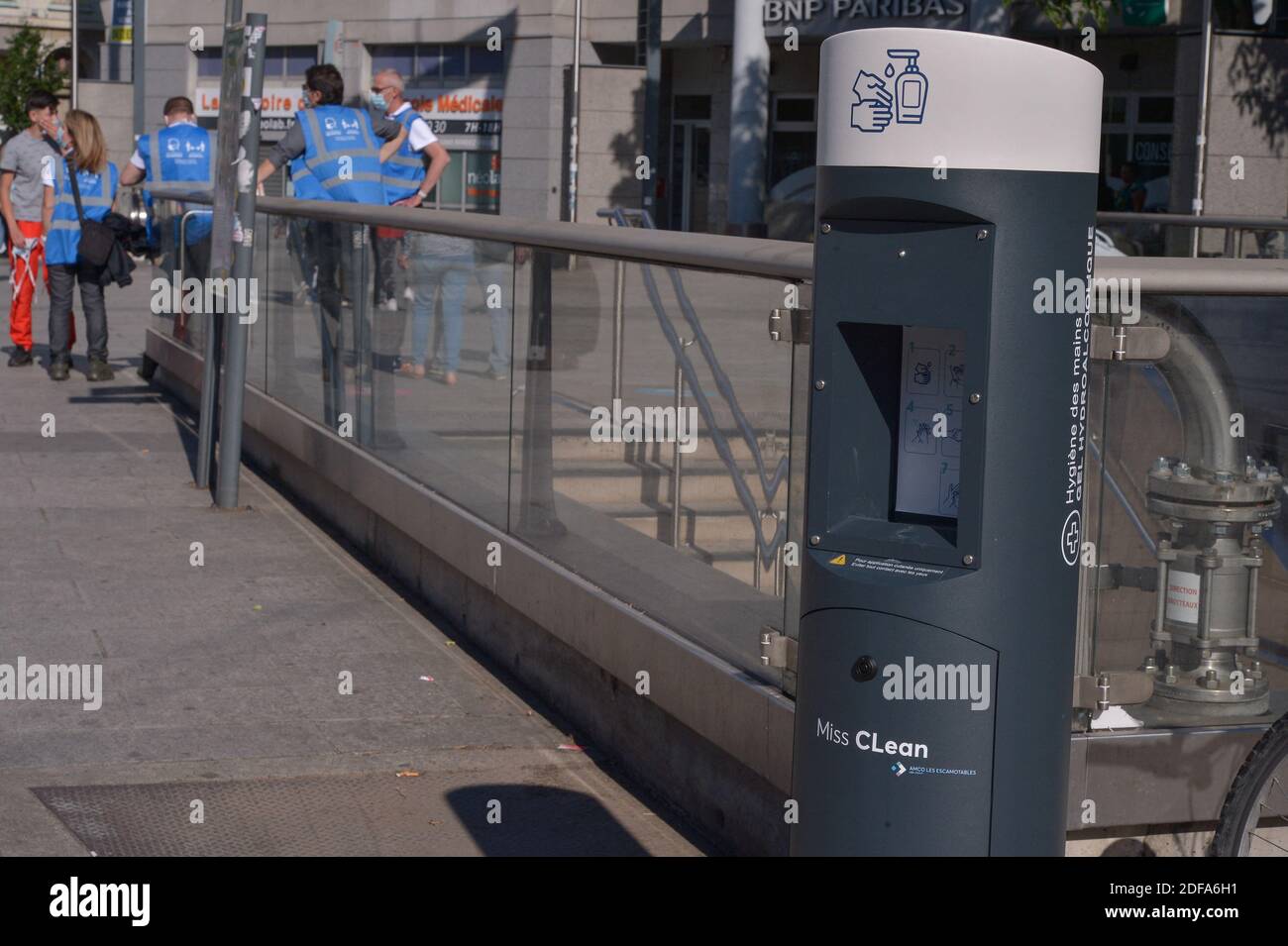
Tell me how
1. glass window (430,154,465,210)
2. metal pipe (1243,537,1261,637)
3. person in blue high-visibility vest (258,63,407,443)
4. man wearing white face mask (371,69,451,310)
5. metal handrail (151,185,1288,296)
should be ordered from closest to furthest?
1. metal handrail (151,185,1288,296)
2. metal pipe (1243,537,1261,637)
3. person in blue high-visibility vest (258,63,407,443)
4. man wearing white face mask (371,69,451,310)
5. glass window (430,154,465,210)

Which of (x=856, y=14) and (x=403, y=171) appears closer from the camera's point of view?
(x=403, y=171)

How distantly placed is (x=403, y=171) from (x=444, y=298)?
3716 mm

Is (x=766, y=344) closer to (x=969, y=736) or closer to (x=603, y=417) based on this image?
(x=603, y=417)

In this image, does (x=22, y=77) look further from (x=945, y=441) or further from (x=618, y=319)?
(x=945, y=441)

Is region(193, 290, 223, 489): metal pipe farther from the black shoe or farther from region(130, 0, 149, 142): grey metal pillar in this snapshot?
region(130, 0, 149, 142): grey metal pillar

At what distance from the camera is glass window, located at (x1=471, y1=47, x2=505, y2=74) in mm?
31312

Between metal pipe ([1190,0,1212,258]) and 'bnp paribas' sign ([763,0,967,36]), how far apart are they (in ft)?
11.5

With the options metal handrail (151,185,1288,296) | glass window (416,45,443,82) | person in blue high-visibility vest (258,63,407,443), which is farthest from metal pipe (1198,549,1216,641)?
glass window (416,45,443,82)

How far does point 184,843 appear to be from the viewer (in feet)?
14.2

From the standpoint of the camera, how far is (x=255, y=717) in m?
5.38

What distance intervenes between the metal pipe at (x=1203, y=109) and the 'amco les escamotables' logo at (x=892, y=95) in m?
20.3

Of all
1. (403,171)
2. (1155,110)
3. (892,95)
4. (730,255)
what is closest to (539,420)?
(730,255)
